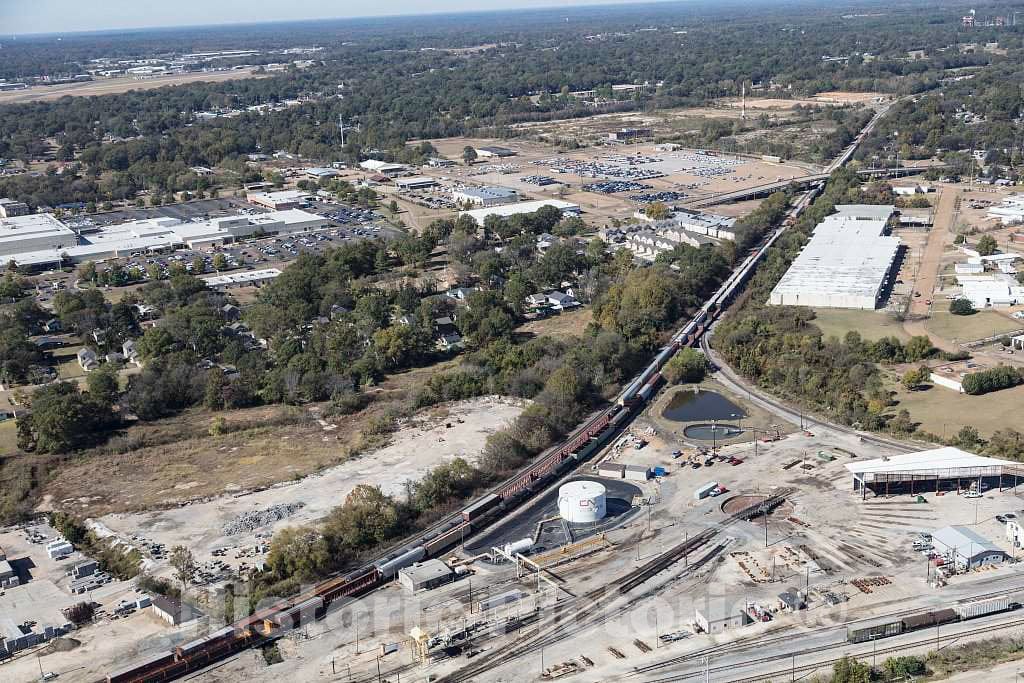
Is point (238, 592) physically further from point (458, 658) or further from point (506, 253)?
point (506, 253)

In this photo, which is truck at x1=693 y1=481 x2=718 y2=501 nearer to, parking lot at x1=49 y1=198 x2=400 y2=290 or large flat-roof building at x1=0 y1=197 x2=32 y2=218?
parking lot at x1=49 y1=198 x2=400 y2=290

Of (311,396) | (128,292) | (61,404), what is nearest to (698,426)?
(311,396)

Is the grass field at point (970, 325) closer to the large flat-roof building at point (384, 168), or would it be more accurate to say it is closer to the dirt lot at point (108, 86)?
the large flat-roof building at point (384, 168)

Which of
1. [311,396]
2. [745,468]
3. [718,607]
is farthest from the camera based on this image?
[311,396]

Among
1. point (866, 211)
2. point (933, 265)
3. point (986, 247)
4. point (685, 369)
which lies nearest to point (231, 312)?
point (685, 369)

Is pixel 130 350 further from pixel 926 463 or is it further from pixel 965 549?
pixel 965 549

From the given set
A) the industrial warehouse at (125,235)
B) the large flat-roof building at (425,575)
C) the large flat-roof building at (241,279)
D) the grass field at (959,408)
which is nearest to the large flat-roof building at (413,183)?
the industrial warehouse at (125,235)

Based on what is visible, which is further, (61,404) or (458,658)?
(61,404)

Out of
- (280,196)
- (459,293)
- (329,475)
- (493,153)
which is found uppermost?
(493,153)
